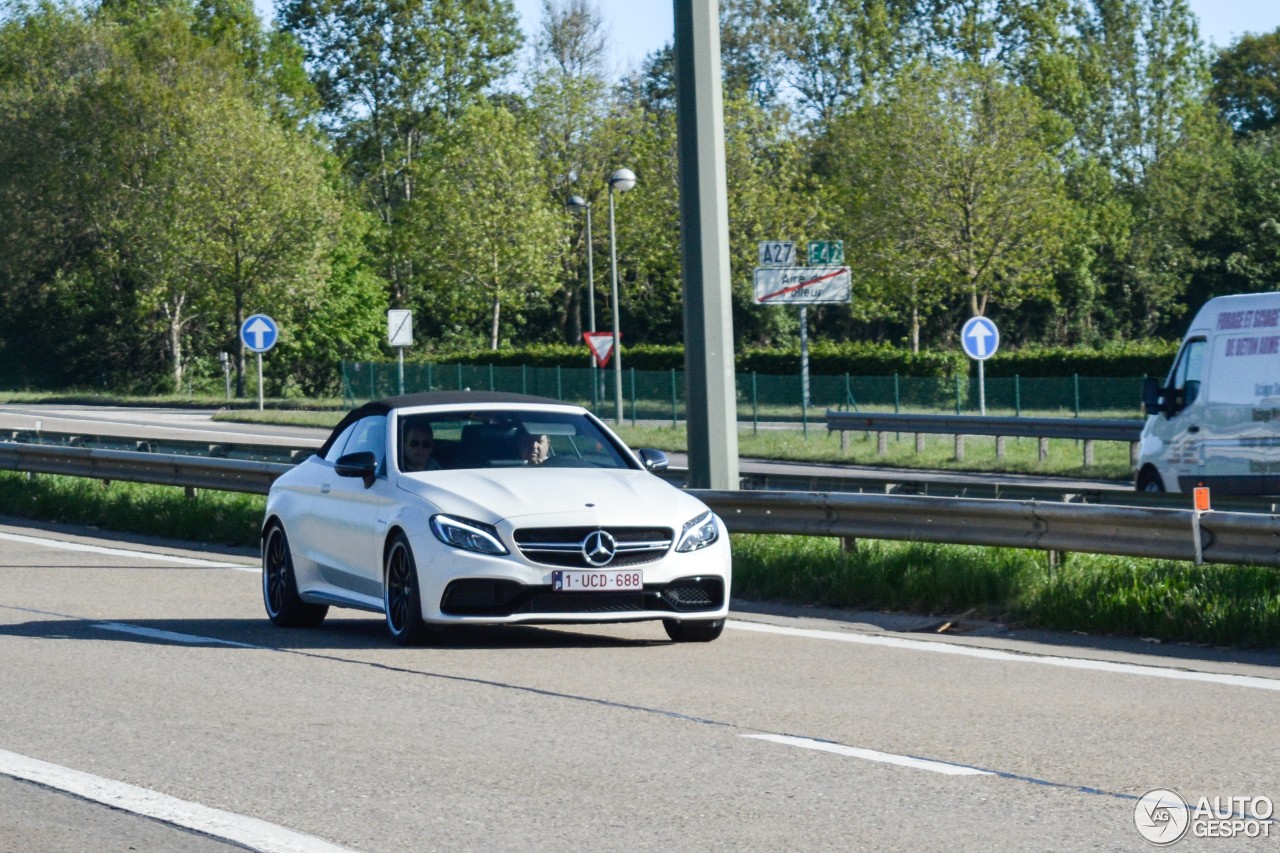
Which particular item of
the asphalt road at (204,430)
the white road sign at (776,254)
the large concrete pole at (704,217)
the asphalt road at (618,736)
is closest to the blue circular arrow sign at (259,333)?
the asphalt road at (204,430)

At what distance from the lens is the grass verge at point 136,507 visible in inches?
724

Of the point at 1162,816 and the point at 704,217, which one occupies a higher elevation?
the point at 704,217

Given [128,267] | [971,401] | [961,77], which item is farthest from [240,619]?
[128,267]

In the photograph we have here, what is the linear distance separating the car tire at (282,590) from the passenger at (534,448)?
1698 mm

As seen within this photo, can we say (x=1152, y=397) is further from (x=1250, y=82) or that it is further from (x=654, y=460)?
(x=1250, y=82)

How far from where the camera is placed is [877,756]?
6.91m

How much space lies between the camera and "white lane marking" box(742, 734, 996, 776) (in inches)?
259

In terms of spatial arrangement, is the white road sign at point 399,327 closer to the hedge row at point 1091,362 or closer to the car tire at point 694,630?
the hedge row at point 1091,362

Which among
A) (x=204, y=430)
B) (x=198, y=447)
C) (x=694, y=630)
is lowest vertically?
(x=694, y=630)

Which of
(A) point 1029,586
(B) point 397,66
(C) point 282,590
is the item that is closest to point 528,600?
(C) point 282,590

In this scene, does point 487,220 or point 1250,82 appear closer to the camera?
point 487,220

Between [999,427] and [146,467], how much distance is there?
15.1 m

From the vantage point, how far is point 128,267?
66812 millimetres

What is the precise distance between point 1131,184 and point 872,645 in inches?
2736
